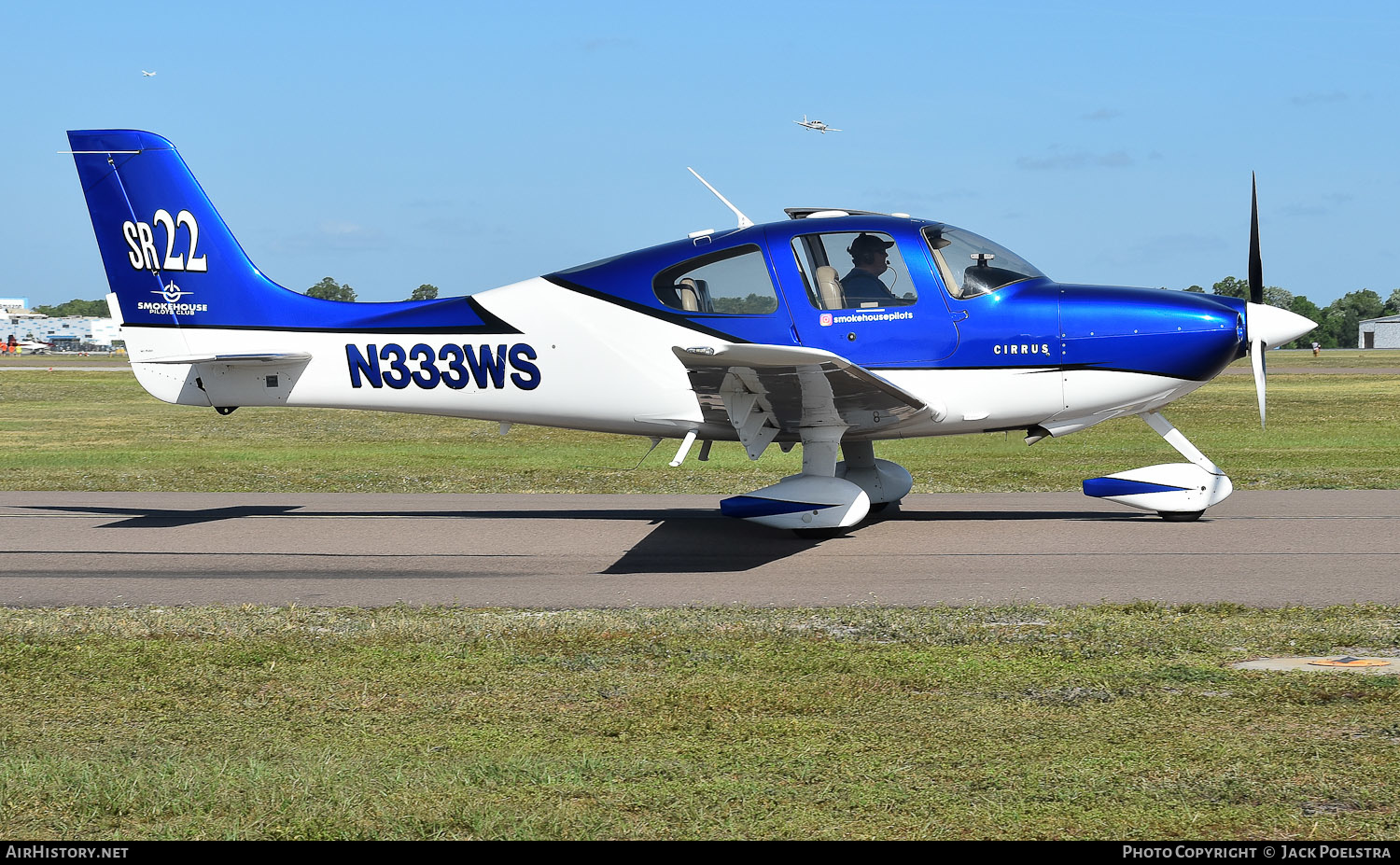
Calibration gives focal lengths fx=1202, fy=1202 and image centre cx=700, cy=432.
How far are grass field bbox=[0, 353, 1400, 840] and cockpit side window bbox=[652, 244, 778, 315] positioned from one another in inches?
148

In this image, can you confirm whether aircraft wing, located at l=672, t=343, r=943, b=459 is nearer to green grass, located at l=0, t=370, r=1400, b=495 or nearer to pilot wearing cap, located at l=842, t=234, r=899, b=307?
pilot wearing cap, located at l=842, t=234, r=899, b=307

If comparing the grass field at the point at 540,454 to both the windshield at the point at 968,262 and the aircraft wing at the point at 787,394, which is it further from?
the windshield at the point at 968,262

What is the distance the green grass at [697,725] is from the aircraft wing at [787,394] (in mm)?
2159

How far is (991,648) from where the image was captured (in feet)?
20.5

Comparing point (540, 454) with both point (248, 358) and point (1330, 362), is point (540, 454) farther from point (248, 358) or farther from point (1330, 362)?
point (1330, 362)

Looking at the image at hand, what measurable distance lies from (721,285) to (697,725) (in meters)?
6.03

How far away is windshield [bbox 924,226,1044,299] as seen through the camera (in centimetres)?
1024

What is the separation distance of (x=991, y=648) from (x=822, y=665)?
37.6 inches

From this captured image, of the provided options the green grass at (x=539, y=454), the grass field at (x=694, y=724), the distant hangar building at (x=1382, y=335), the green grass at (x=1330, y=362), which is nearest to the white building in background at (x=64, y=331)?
the green grass at (x=1330, y=362)

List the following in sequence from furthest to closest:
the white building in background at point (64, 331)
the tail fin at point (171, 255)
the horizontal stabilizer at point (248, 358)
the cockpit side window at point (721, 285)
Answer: the white building in background at point (64, 331)
the tail fin at point (171, 255)
the horizontal stabilizer at point (248, 358)
the cockpit side window at point (721, 285)

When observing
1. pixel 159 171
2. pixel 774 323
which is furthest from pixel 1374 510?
pixel 159 171

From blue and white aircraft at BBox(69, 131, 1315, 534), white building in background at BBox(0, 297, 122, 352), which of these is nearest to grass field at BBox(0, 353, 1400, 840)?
blue and white aircraft at BBox(69, 131, 1315, 534)

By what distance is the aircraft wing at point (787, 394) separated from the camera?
8727 millimetres
